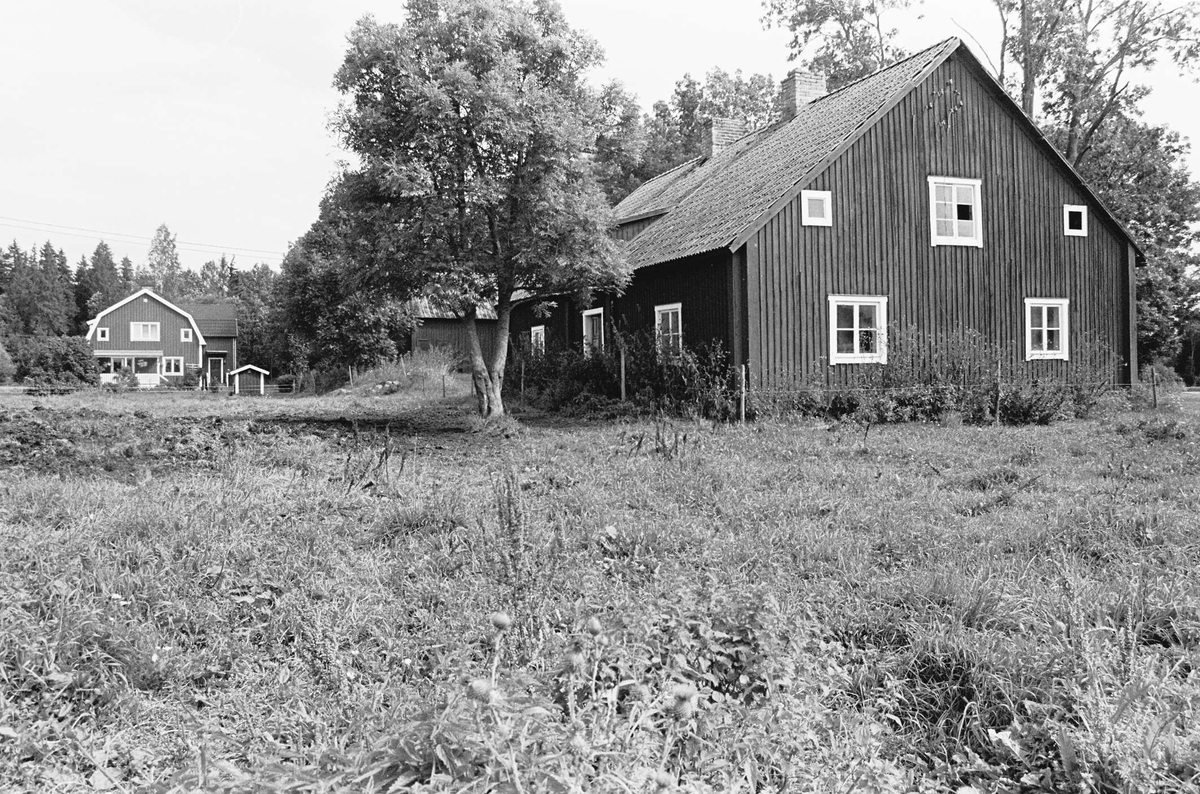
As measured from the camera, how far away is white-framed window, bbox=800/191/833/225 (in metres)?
17.9

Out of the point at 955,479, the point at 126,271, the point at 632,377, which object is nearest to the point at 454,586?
A: the point at 955,479

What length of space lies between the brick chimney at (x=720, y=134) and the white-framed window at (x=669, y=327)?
9.92 m

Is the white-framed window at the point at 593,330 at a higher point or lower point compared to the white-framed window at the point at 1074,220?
lower

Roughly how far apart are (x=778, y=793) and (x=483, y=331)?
36.9 m

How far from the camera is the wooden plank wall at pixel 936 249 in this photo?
17.8 m

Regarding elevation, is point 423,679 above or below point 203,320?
below

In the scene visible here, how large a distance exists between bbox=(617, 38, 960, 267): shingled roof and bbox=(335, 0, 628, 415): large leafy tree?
3.47 metres

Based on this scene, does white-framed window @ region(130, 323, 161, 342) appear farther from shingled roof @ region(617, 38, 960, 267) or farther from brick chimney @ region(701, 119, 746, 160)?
shingled roof @ region(617, 38, 960, 267)

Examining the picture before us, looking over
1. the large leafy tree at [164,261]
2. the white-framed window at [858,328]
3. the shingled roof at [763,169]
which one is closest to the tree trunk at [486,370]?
the shingled roof at [763,169]

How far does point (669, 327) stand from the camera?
20.1 m

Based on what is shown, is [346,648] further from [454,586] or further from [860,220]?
[860,220]

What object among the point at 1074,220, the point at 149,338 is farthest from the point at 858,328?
the point at 149,338

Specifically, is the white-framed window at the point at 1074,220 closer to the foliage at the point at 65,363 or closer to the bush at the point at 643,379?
the bush at the point at 643,379

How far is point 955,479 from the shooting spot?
9086mm
